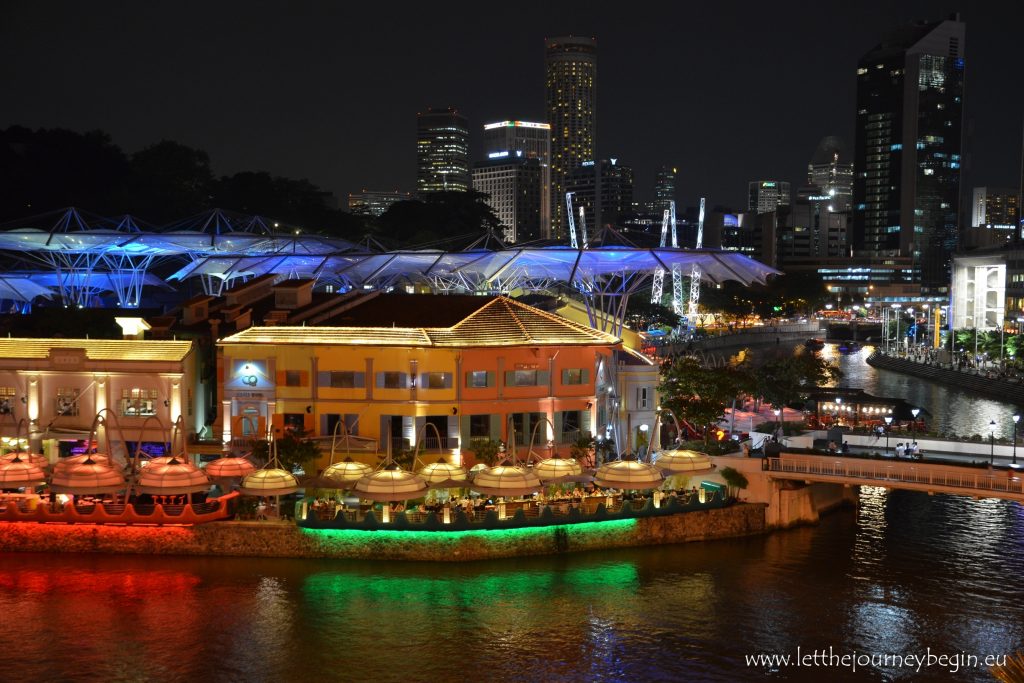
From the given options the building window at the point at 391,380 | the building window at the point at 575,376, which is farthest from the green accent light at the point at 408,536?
the building window at the point at 575,376

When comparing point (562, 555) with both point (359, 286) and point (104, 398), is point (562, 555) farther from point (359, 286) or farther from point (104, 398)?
point (359, 286)

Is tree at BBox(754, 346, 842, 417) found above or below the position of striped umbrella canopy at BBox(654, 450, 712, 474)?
above

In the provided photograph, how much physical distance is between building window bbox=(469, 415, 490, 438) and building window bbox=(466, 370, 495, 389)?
49.3 inches

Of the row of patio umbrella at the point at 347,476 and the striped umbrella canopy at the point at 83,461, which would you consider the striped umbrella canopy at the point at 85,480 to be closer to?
the row of patio umbrella at the point at 347,476

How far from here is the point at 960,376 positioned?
10406 centimetres

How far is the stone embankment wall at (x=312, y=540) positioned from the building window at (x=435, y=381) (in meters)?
7.53

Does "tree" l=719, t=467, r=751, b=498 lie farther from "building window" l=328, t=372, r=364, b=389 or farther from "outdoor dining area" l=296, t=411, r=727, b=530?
"building window" l=328, t=372, r=364, b=389

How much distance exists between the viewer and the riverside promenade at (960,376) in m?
92.6

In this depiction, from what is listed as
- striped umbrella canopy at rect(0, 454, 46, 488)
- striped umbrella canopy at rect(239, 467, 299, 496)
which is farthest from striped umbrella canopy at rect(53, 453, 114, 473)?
striped umbrella canopy at rect(239, 467, 299, 496)

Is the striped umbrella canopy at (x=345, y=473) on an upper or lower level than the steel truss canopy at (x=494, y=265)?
lower

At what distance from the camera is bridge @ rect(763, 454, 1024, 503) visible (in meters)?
37.2

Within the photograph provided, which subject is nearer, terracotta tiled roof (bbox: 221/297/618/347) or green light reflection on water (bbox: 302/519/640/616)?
green light reflection on water (bbox: 302/519/640/616)

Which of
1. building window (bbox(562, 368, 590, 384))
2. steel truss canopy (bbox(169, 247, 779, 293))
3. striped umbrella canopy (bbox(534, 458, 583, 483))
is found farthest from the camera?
steel truss canopy (bbox(169, 247, 779, 293))

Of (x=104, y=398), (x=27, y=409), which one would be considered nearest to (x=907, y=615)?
(x=104, y=398)
